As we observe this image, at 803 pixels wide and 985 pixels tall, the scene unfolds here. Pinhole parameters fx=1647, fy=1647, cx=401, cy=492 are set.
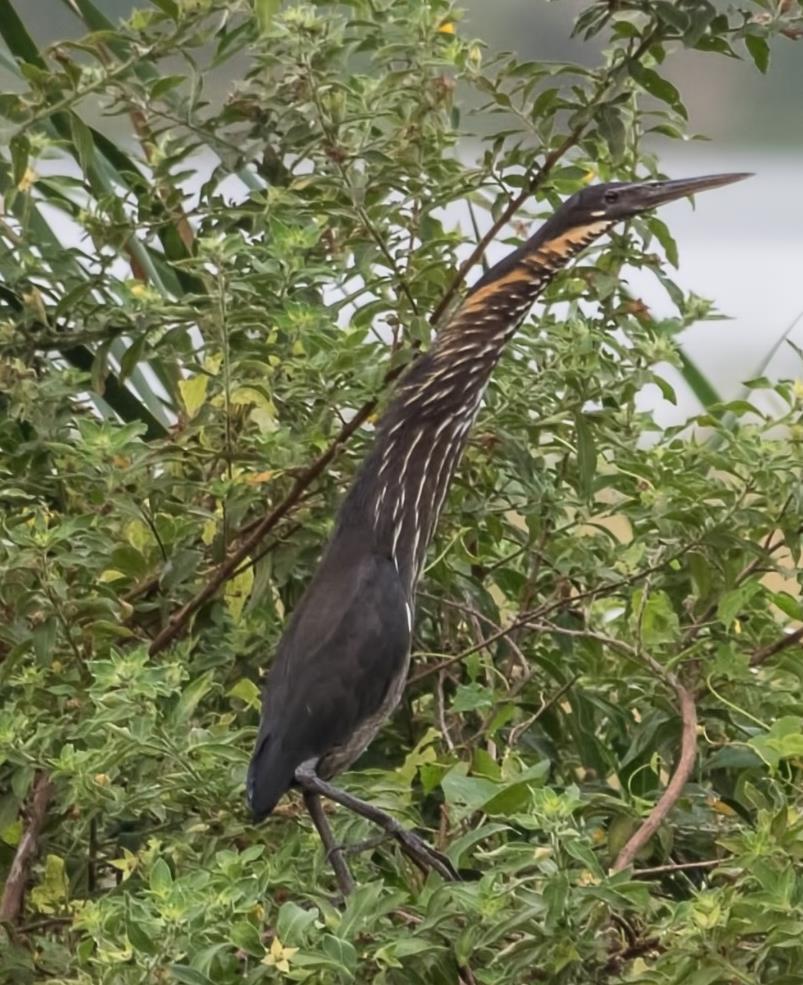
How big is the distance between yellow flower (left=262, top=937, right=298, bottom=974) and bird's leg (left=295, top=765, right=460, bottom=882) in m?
0.14

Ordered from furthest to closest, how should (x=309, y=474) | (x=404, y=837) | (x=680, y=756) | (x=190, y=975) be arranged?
1. (x=309, y=474)
2. (x=680, y=756)
3. (x=404, y=837)
4. (x=190, y=975)

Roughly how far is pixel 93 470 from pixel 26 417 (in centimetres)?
11

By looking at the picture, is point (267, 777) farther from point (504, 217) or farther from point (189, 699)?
point (504, 217)

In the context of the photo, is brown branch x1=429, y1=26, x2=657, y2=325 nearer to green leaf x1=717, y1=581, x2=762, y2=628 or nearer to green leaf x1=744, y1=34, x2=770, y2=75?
green leaf x1=744, y1=34, x2=770, y2=75

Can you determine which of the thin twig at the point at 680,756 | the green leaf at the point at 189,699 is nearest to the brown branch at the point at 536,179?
the thin twig at the point at 680,756

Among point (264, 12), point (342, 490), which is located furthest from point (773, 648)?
point (264, 12)

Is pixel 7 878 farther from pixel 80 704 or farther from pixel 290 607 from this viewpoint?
pixel 290 607

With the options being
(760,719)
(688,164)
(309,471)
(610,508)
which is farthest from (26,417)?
(688,164)

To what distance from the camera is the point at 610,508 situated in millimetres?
1227

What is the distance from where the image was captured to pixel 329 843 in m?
0.99

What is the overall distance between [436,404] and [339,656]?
7.2 inches

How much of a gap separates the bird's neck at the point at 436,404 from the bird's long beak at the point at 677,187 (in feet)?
0.15

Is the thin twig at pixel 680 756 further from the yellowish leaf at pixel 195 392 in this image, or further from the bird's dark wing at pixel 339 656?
the yellowish leaf at pixel 195 392

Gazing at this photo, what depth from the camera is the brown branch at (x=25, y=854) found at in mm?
1102
